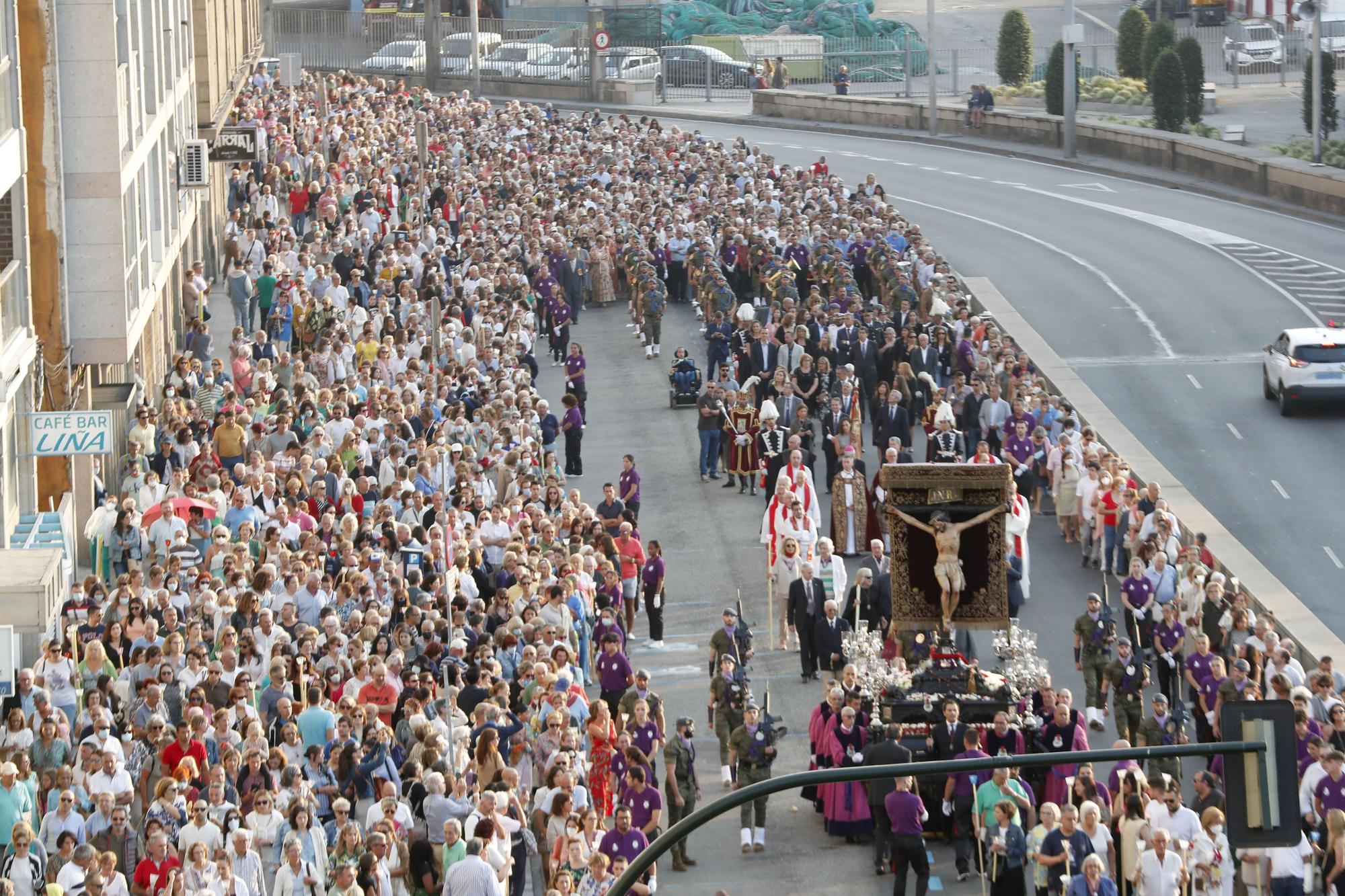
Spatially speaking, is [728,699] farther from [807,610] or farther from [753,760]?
[807,610]

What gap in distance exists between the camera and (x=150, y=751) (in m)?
19.0

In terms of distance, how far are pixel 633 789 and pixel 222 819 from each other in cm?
351

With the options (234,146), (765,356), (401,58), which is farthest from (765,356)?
(401,58)

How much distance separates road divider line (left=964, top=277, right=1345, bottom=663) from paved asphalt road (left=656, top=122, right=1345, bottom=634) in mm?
579

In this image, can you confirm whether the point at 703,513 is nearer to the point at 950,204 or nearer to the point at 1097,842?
the point at 1097,842

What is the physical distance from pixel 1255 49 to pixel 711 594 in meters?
51.7

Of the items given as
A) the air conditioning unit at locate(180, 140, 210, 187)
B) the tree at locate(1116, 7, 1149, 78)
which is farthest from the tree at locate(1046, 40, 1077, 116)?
the air conditioning unit at locate(180, 140, 210, 187)

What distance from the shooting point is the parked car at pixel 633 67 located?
78562mm

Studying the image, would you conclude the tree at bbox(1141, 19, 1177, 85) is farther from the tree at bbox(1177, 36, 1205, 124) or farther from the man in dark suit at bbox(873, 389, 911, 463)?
the man in dark suit at bbox(873, 389, 911, 463)

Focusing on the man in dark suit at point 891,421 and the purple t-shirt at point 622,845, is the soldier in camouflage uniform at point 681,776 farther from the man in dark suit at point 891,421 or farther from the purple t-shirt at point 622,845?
the man in dark suit at point 891,421

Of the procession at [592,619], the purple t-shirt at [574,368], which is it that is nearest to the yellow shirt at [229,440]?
the procession at [592,619]

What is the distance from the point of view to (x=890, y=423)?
32.5m

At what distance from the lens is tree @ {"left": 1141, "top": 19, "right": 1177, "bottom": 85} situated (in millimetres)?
67250

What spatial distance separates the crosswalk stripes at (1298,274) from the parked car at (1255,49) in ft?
81.7
